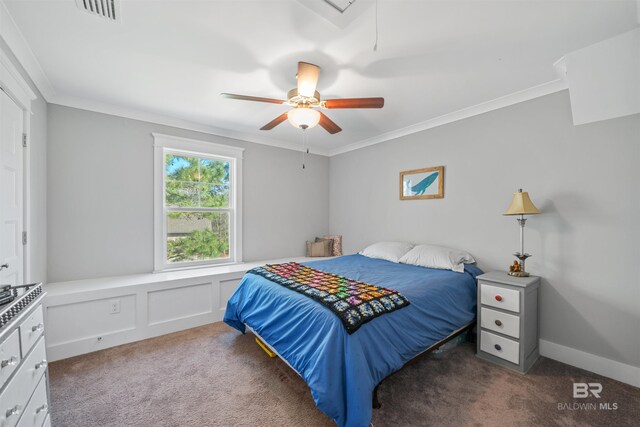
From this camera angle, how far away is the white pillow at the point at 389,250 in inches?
137

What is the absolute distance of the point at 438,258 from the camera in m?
3.00

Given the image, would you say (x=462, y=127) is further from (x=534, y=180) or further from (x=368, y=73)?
(x=368, y=73)

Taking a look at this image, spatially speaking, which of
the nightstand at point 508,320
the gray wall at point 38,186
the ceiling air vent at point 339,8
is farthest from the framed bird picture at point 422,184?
the gray wall at point 38,186

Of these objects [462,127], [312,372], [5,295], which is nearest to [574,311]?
[462,127]

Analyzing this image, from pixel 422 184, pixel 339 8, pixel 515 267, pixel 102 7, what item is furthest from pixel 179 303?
pixel 515 267

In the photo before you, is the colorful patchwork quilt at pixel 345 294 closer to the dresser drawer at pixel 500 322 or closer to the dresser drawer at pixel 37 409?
the dresser drawer at pixel 500 322

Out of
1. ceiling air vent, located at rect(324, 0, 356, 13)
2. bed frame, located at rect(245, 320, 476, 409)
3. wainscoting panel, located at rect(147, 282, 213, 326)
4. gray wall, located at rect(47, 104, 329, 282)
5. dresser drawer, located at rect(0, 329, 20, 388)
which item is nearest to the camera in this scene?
dresser drawer, located at rect(0, 329, 20, 388)

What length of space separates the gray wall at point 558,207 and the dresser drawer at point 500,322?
20.6 inches

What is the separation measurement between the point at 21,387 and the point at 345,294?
5.61ft

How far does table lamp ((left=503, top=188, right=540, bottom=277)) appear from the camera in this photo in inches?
95.7

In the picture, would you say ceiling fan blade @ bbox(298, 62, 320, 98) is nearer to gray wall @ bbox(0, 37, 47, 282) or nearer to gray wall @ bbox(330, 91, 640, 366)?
gray wall @ bbox(330, 91, 640, 366)

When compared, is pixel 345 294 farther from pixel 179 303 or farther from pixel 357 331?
pixel 179 303

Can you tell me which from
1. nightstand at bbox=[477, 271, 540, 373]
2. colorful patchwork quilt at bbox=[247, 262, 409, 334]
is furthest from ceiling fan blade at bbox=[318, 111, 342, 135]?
nightstand at bbox=[477, 271, 540, 373]

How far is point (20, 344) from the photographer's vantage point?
120 centimetres
